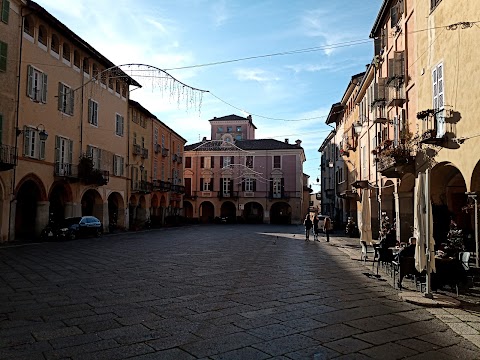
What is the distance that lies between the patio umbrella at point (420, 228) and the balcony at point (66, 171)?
20.8 m

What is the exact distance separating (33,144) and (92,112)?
702 centimetres

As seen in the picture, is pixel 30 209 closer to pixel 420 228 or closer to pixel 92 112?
pixel 92 112

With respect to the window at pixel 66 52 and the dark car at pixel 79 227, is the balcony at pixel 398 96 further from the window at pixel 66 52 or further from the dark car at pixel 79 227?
the window at pixel 66 52

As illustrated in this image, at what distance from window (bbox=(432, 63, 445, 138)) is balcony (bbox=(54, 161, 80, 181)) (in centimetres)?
1956

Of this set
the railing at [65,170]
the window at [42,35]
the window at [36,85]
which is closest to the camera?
the window at [36,85]

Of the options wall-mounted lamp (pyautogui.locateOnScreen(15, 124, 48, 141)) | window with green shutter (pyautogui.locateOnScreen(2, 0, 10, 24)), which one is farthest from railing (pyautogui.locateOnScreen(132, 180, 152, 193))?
window with green shutter (pyautogui.locateOnScreen(2, 0, 10, 24))

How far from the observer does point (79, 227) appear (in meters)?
24.5

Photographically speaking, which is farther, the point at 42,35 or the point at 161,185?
the point at 161,185

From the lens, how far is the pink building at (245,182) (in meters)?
58.3

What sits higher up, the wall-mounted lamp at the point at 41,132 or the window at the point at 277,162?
the window at the point at 277,162

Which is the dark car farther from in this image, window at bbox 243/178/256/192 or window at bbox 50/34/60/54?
window at bbox 243/178/256/192

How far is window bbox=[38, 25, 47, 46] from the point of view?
75.0 ft

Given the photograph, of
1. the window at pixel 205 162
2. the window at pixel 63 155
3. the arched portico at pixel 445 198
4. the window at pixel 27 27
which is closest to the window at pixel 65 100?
the window at pixel 63 155

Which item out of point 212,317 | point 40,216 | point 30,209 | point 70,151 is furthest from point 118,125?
point 212,317
